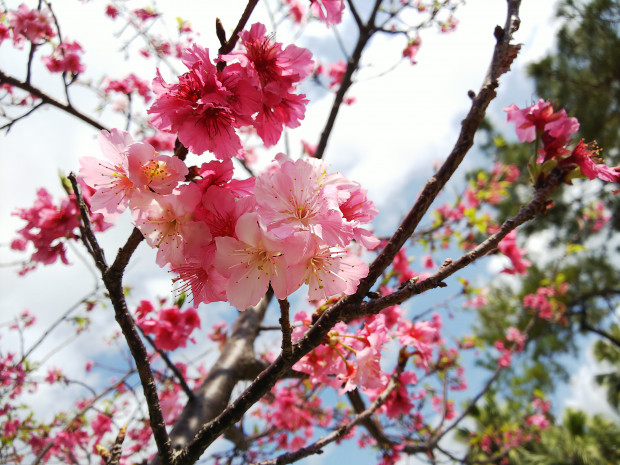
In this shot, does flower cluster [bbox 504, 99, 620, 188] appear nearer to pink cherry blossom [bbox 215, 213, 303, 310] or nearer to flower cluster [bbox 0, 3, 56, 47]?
pink cherry blossom [bbox 215, 213, 303, 310]

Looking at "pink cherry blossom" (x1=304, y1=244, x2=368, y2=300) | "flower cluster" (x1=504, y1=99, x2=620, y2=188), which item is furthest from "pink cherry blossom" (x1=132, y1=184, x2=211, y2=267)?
"flower cluster" (x1=504, y1=99, x2=620, y2=188)

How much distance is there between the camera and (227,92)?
86cm

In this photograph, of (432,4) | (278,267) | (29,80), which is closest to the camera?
(278,267)

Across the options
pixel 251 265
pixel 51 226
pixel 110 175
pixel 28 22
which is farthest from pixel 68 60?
pixel 251 265

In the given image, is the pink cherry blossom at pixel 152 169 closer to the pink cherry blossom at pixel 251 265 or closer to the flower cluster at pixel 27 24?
the pink cherry blossom at pixel 251 265

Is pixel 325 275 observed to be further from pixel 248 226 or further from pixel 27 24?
pixel 27 24

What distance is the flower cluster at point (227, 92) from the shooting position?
2.84 ft

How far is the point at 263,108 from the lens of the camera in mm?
1006

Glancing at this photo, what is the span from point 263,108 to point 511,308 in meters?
13.4

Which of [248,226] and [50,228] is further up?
[50,228]

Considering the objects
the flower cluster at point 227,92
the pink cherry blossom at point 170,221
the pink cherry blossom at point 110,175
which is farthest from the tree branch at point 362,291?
the pink cherry blossom at point 110,175

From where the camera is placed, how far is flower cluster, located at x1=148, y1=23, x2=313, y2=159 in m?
0.86

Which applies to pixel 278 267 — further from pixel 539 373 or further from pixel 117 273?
pixel 539 373

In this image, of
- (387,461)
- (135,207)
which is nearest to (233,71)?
(135,207)
